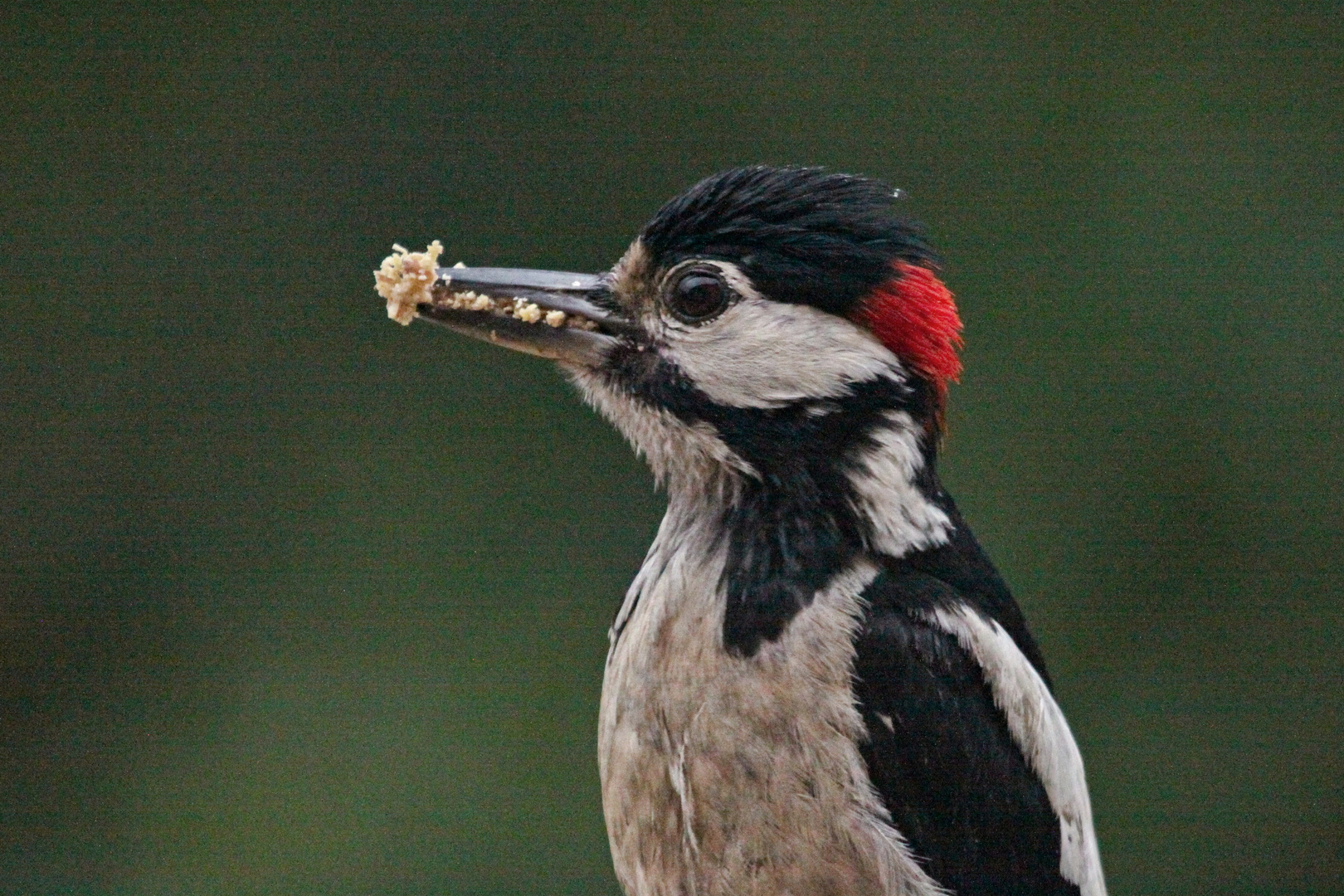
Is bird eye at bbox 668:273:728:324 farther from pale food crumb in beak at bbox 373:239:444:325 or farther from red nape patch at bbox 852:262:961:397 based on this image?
pale food crumb in beak at bbox 373:239:444:325

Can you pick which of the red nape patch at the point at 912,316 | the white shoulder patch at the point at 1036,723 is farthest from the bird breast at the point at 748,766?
the red nape patch at the point at 912,316

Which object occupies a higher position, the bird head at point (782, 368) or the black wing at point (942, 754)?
the bird head at point (782, 368)

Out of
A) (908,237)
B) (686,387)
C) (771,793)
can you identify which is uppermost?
(908,237)

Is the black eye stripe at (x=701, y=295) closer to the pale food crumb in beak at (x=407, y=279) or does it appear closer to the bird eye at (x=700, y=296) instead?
the bird eye at (x=700, y=296)

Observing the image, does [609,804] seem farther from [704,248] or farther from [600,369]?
[704,248]

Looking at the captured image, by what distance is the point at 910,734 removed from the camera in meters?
2.24

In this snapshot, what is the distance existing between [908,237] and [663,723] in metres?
0.82

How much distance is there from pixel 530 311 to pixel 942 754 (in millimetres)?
914

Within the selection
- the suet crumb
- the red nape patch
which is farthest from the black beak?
the red nape patch

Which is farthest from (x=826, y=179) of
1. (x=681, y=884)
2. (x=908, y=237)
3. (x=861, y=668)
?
(x=681, y=884)

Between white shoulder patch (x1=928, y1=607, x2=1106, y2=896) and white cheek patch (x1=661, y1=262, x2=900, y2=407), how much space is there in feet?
1.27

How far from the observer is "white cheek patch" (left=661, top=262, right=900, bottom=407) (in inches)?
90.6

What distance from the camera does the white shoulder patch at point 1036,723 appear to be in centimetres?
232

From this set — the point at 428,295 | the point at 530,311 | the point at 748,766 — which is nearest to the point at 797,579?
the point at 748,766
